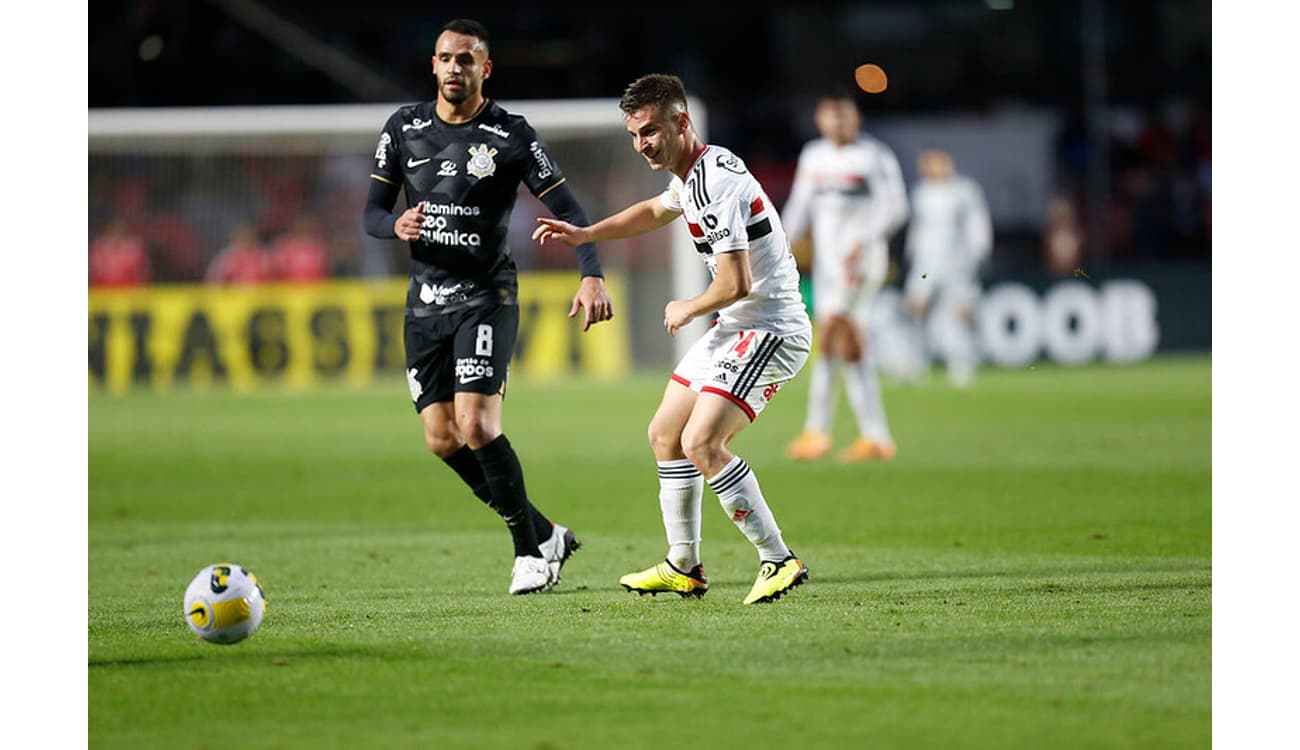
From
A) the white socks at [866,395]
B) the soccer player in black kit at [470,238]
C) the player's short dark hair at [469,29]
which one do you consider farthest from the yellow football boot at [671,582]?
the white socks at [866,395]

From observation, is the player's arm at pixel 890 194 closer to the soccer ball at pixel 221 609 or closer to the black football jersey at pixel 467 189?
the black football jersey at pixel 467 189

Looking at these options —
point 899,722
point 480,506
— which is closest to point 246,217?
point 480,506

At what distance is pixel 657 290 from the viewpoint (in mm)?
23391

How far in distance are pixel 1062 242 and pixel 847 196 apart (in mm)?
12373

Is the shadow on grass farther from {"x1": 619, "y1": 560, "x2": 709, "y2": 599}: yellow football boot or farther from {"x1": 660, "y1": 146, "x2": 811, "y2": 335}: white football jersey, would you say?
{"x1": 660, "y1": 146, "x2": 811, "y2": 335}: white football jersey

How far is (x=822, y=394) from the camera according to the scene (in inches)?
519

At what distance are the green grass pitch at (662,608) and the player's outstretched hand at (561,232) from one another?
1.43m

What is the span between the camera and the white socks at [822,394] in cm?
1306

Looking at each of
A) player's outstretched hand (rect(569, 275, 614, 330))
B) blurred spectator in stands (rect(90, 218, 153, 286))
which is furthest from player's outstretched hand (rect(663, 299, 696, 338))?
blurred spectator in stands (rect(90, 218, 153, 286))

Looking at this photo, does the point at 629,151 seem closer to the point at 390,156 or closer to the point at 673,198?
the point at 390,156

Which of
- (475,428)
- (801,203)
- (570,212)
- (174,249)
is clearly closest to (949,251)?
(801,203)

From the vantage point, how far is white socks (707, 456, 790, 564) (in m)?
6.87

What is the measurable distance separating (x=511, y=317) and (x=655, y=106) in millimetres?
1339
